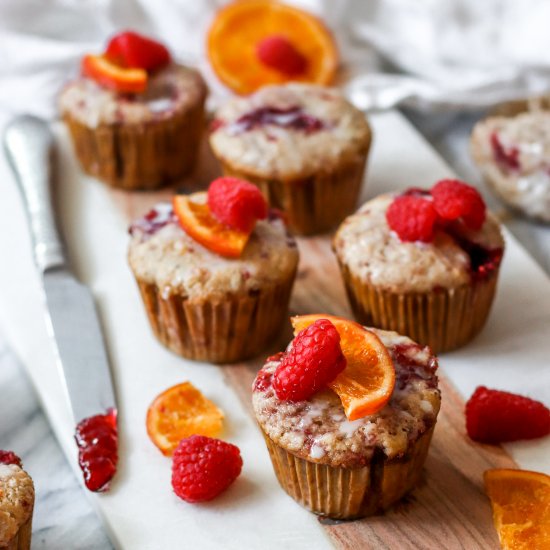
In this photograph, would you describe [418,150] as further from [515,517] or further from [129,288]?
[515,517]

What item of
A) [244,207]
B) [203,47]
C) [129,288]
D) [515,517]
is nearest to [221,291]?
[244,207]

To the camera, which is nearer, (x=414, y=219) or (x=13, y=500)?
(x=13, y=500)

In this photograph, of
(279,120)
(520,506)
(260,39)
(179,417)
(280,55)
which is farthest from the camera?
(260,39)

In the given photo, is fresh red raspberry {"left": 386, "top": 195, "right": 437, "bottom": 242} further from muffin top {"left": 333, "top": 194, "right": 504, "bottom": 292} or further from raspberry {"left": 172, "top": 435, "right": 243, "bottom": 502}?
raspberry {"left": 172, "top": 435, "right": 243, "bottom": 502}

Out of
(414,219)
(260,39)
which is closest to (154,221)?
(414,219)

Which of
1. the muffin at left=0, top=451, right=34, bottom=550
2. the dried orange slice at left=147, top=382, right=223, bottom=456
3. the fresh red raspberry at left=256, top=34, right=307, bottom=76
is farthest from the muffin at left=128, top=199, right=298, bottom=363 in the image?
the fresh red raspberry at left=256, top=34, right=307, bottom=76

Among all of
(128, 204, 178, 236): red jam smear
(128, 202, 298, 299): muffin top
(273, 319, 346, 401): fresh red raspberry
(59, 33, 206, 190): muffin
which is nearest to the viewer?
(273, 319, 346, 401): fresh red raspberry

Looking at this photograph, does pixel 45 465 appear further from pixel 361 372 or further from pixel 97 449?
pixel 361 372
